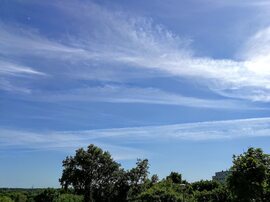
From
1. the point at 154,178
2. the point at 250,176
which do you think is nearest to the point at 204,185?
the point at 154,178

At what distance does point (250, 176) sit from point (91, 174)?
152ft

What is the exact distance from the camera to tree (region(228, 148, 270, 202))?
28.2 meters

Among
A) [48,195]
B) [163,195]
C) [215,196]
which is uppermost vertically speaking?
[48,195]

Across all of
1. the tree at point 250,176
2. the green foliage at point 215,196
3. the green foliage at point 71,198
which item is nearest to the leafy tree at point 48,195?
the green foliage at point 71,198

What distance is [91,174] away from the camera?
7156 centimetres

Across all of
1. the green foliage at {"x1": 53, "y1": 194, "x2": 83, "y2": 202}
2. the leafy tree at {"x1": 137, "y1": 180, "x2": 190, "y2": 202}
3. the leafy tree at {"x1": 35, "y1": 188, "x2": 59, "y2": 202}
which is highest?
the leafy tree at {"x1": 35, "y1": 188, "x2": 59, "y2": 202}

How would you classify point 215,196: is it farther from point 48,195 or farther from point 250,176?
point 48,195

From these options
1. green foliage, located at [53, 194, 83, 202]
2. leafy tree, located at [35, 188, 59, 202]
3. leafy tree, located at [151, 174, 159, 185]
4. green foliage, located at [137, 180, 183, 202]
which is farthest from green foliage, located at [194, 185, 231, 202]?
leafy tree, located at [35, 188, 59, 202]

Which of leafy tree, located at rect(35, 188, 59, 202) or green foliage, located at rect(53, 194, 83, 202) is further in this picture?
leafy tree, located at rect(35, 188, 59, 202)

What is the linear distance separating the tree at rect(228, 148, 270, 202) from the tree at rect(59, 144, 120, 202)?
4406cm

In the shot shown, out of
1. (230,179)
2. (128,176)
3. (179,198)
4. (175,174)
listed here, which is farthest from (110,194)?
(230,179)

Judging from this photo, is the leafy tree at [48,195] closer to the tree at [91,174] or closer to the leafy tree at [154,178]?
the tree at [91,174]

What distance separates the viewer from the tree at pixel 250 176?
28234 millimetres

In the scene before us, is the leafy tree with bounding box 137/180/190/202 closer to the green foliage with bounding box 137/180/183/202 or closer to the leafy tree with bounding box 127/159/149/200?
the green foliage with bounding box 137/180/183/202
